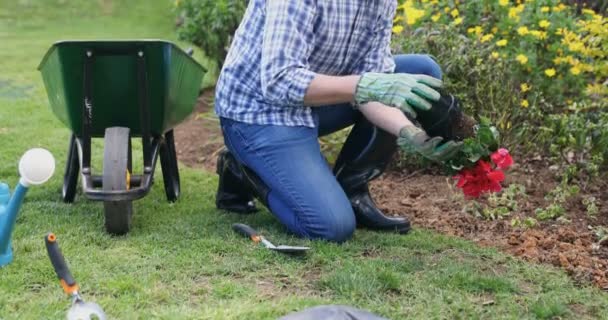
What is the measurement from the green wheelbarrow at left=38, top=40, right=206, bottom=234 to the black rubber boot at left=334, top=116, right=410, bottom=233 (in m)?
0.72

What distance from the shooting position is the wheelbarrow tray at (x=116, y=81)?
9.42ft

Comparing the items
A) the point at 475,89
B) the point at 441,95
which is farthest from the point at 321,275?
the point at 475,89

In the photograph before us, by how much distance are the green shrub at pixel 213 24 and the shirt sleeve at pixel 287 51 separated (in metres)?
3.06

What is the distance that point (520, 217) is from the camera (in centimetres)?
329

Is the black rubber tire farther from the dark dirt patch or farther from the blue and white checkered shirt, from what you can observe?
the dark dirt patch

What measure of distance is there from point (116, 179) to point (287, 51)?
752 mm

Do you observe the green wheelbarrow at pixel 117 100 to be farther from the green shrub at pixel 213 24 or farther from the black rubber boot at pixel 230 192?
the green shrub at pixel 213 24

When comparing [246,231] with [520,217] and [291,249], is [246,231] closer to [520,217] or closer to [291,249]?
[291,249]

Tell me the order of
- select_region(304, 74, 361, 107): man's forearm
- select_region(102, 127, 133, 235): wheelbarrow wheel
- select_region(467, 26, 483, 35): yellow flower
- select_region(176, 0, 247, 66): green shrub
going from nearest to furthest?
select_region(304, 74, 361, 107): man's forearm
select_region(102, 127, 133, 235): wheelbarrow wheel
select_region(467, 26, 483, 35): yellow flower
select_region(176, 0, 247, 66): green shrub

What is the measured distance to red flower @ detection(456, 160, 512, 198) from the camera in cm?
275

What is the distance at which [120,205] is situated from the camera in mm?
2822

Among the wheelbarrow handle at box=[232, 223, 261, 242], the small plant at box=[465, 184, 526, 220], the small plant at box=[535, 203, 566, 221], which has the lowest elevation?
the small plant at box=[465, 184, 526, 220]

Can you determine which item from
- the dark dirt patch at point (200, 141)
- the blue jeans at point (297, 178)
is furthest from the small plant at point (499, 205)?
the dark dirt patch at point (200, 141)

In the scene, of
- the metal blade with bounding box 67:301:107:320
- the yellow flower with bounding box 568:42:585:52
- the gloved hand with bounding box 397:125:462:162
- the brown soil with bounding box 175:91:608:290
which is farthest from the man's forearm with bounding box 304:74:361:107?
the yellow flower with bounding box 568:42:585:52
